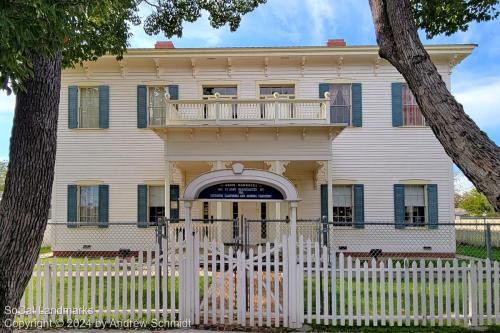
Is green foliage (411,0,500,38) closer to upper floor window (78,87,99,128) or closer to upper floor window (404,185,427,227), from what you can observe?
upper floor window (404,185,427,227)

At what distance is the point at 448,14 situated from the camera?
767 cm

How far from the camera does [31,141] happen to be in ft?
14.7

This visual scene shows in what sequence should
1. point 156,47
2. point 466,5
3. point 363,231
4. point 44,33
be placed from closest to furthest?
1. point 44,33
2. point 466,5
3. point 363,231
4. point 156,47

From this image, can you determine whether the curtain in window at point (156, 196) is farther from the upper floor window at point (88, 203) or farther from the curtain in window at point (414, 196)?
the curtain in window at point (414, 196)

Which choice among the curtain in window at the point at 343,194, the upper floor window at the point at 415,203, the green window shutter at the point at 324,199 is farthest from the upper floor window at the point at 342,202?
the upper floor window at the point at 415,203

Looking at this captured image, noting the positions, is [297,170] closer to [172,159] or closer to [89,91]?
[172,159]

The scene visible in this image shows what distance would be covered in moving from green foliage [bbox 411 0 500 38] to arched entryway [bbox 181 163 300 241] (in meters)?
4.69

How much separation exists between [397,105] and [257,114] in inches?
218

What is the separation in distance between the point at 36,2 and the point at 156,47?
12526 mm

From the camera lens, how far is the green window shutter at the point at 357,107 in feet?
48.0

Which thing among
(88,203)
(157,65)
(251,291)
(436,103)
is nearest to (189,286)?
(251,291)

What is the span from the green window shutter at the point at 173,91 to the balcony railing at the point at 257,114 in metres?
1.68

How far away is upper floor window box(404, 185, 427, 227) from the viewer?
14.6 metres

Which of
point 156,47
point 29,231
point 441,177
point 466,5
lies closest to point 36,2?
point 29,231
